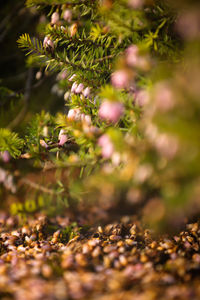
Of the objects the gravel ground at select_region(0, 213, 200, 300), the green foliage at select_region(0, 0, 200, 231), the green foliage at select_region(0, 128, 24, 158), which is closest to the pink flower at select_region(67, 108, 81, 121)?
the green foliage at select_region(0, 0, 200, 231)

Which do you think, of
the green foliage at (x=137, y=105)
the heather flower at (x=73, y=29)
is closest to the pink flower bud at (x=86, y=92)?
the green foliage at (x=137, y=105)

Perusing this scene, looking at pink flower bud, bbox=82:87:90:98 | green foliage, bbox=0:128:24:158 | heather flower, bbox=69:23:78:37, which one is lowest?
green foliage, bbox=0:128:24:158

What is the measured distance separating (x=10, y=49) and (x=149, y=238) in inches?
70.1

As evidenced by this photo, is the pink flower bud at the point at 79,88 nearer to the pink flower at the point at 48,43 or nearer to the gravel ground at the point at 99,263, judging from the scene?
the pink flower at the point at 48,43

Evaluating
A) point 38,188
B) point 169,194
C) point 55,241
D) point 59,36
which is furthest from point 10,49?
point 169,194

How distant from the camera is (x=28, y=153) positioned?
98cm

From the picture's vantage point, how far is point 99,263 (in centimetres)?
91

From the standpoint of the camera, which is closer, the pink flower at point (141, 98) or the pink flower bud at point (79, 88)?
the pink flower at point (141, 98)

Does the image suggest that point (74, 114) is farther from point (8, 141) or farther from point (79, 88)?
point (8, 141)

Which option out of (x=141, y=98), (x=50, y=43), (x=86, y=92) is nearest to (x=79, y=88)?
(x=86, y=92)

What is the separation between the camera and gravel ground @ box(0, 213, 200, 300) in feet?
2.32

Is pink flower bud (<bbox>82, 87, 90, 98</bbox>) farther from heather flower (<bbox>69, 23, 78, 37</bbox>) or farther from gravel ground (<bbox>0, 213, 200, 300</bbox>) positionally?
gravel ground (<bbox>0, 213, 200, 300</bbox>)

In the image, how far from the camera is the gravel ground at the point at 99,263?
0.71 meters

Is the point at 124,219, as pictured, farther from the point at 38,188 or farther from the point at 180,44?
the point at 180,44
